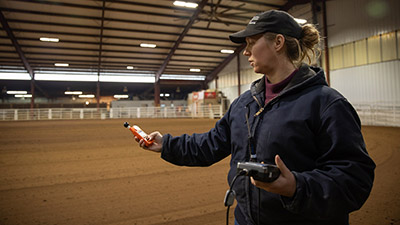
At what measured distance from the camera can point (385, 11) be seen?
12852 millimetres

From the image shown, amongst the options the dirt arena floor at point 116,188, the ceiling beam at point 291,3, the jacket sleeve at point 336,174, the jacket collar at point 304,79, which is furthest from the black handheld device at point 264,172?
the ceiling beam at point 291,3

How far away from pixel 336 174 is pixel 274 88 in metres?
0.53

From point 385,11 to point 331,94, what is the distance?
15638 mm

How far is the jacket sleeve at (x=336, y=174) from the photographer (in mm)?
951

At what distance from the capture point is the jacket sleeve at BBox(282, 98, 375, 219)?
0.95 metres

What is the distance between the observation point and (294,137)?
111cm

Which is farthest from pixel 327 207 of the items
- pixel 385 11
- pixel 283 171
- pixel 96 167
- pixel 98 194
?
pixel 385 11

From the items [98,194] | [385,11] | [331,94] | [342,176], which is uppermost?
[385,11]

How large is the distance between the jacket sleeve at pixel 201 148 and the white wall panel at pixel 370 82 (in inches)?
571

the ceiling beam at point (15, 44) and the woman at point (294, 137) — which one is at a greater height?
the ceiling beam at point (15, 44)

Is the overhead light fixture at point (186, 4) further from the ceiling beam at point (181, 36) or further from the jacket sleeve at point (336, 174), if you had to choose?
the jacket sleeve at point (336, 174)

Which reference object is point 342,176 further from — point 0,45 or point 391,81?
point 0,45

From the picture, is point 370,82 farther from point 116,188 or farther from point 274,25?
point 274,25

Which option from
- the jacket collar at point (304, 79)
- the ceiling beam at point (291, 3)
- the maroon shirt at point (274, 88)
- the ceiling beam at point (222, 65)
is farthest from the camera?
the ceiling beam at point (222, 65)
